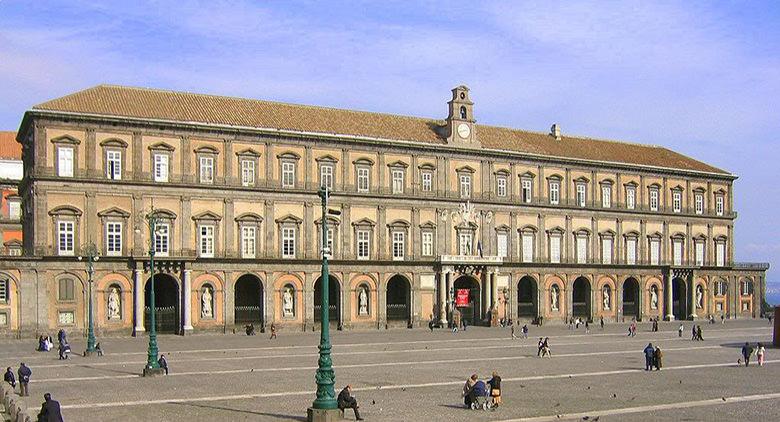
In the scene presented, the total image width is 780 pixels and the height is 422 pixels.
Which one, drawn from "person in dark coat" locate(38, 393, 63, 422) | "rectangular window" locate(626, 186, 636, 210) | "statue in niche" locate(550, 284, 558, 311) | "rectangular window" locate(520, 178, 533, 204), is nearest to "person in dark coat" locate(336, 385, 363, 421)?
"person in dark coat" locate(38, 393, 63, 422)

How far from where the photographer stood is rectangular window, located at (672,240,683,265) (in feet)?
289

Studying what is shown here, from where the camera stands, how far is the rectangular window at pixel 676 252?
8806cm

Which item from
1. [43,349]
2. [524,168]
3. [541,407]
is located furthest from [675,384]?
[524,168]

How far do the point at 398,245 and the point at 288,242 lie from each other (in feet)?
29.8

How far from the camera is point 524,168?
7950 cm

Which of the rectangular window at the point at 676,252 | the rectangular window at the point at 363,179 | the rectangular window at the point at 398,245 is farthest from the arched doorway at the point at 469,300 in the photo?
the rectangular window at the point at 676,252

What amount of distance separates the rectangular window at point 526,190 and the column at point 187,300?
29.1 m

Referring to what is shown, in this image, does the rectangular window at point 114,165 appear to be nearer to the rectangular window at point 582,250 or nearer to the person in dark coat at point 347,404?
the rectangular window at point 582,250

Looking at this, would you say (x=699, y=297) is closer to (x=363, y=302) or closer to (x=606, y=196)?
(x=606, y=196)

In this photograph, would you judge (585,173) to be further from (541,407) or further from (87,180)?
(541,407)

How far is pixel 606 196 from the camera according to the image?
3319 inches

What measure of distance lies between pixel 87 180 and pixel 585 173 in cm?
4218

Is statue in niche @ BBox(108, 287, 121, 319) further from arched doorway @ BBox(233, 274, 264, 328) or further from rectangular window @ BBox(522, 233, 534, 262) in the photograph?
rectangular window @ BBox(522, 233, 534, 262)

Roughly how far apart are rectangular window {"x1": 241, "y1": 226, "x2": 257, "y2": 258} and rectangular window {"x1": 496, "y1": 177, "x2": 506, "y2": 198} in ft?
69.6
